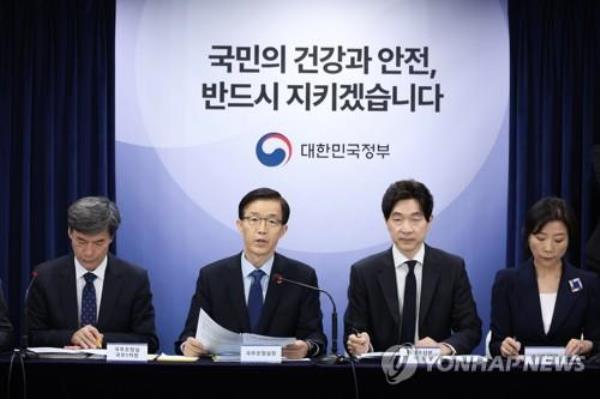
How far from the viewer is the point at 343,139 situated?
535cm

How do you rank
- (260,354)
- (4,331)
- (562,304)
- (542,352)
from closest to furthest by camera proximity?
(260,354)
(542,352)
(4,331)
(562,304)

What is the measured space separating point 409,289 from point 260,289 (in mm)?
665

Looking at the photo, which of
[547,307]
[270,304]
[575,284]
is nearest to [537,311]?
[547,307]

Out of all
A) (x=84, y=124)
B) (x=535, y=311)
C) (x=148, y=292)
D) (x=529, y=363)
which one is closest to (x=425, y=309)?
(x=535, y=311)

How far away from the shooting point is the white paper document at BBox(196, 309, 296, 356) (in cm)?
376

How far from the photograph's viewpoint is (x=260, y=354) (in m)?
3.72

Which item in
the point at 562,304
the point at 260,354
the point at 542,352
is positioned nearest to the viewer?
the point at 260,354

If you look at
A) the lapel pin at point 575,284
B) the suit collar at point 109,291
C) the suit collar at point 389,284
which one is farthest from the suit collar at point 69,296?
the lapel pin at point 575,284

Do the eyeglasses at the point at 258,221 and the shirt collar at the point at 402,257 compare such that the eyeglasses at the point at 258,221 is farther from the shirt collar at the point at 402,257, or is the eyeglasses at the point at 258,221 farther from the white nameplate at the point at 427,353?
the white nameplate at the point at 427,353

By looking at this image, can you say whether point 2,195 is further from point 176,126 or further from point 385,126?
point 385,126

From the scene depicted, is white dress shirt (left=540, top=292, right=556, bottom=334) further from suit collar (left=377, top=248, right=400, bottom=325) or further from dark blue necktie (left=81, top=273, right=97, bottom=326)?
dark blue necktie (left=81, top=273, right=97, bottom=326)

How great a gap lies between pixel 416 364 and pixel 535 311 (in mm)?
953

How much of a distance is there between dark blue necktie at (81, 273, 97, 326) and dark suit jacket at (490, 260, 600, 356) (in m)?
1.78

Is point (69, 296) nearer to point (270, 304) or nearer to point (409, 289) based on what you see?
point (270, 304)
